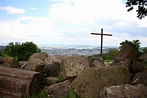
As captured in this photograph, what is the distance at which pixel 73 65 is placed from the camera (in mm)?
10297

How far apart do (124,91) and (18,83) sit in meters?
3.86

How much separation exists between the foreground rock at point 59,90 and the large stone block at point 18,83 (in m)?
0.54

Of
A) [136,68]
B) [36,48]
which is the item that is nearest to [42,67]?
[136,68]

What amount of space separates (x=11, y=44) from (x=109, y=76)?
12927 mm

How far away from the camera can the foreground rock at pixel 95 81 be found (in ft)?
29.3

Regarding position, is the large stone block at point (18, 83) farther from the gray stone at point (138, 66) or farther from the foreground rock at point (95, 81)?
the gray stone at point (138, 66)

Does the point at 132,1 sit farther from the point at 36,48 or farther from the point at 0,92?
the point at 36,48

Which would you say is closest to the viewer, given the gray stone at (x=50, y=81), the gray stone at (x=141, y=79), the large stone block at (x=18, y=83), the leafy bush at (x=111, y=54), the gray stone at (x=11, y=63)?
the gray stone at (x=141, y=79)

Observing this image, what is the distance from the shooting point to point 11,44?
20453mm

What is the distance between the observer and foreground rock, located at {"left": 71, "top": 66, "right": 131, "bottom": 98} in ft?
29.3

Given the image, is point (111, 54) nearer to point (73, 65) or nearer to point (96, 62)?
point (96, 62)

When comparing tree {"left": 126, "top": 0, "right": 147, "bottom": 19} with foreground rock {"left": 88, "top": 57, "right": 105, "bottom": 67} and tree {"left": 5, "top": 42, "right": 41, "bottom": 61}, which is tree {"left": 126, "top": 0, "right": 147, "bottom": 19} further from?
tree {"left": 5, "top": 42, "right": 41, "bottom": 61}

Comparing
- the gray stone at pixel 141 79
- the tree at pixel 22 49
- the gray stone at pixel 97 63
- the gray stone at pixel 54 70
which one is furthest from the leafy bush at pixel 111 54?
the gray stone at pixel 141 79

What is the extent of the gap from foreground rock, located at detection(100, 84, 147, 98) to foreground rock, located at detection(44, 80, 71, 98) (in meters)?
1.58
